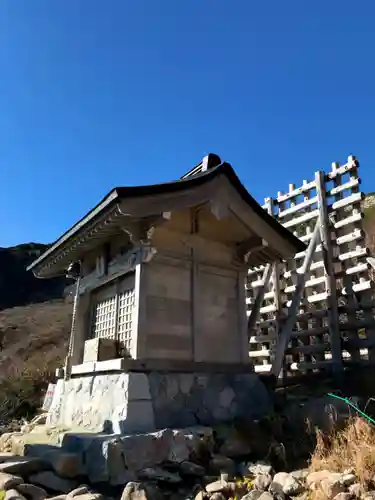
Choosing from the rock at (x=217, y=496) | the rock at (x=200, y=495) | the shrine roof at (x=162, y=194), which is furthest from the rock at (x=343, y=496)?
the shrine roof at (x=162, y=194)

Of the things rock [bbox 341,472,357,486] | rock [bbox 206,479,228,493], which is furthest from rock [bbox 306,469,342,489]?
rock [bbox 206,479,228,493]

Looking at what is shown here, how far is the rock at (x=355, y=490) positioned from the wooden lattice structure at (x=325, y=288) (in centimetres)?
411

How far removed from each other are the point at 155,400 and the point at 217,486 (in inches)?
63.6

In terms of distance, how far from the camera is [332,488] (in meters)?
3.62

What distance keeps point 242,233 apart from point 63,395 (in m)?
4.06

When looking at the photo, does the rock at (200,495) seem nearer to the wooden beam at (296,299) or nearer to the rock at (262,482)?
the rock at (262,482)

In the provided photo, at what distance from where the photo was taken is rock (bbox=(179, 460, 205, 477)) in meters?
4.75

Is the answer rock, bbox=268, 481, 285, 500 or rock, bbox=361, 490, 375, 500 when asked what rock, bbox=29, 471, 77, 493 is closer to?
rock, bbox=268, 481, 285, 500

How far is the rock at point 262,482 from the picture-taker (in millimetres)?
4138

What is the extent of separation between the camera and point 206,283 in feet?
22.5

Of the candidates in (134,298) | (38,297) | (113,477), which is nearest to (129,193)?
(134,298)

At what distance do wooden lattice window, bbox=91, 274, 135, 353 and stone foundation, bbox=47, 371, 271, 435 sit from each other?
669 millimetres

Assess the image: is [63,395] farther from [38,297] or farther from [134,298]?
[38,297]

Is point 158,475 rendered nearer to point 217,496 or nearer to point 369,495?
point 217,496
